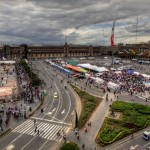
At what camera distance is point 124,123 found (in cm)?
4869

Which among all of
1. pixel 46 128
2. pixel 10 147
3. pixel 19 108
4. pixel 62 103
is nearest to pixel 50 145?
pixel 10 147

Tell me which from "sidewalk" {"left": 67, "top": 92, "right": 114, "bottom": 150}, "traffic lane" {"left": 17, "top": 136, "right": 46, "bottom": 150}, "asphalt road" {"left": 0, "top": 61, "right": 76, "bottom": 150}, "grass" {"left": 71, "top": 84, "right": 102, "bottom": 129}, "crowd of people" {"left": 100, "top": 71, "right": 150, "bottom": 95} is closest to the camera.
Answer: "traffic lane" {"left": 17, "top": 136, "right": 46, "bottom": 150}

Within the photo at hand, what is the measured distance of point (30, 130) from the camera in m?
46.4

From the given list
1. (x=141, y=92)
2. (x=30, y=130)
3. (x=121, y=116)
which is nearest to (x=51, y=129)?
(x=30, y=130)

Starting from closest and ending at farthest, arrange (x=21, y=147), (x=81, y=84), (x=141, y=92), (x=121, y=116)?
(x=21, y=147), (x=121, y=116), (x=141, y=92), (x=81, y=84)

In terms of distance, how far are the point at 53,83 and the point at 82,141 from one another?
53.3 metres

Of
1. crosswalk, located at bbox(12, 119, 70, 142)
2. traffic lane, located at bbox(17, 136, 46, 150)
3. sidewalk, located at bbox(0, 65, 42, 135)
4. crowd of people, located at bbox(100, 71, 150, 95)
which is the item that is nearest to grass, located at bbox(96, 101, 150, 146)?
crosswalk, located at bbox(12, 119, 70, 142)

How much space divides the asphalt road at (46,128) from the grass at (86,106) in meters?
2.23

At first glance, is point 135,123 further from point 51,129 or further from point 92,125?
point 51,129

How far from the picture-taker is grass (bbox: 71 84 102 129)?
5038 centimetres

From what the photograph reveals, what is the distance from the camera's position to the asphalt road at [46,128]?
40.6 metres

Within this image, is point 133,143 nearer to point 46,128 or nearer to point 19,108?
point 46,128

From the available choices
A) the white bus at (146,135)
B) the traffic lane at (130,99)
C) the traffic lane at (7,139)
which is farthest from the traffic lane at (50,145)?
the traffic lane at (130,99)

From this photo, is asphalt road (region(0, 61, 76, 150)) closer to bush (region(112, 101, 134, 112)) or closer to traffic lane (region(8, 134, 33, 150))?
traffic lane (region(8, 134, 33, 150))
